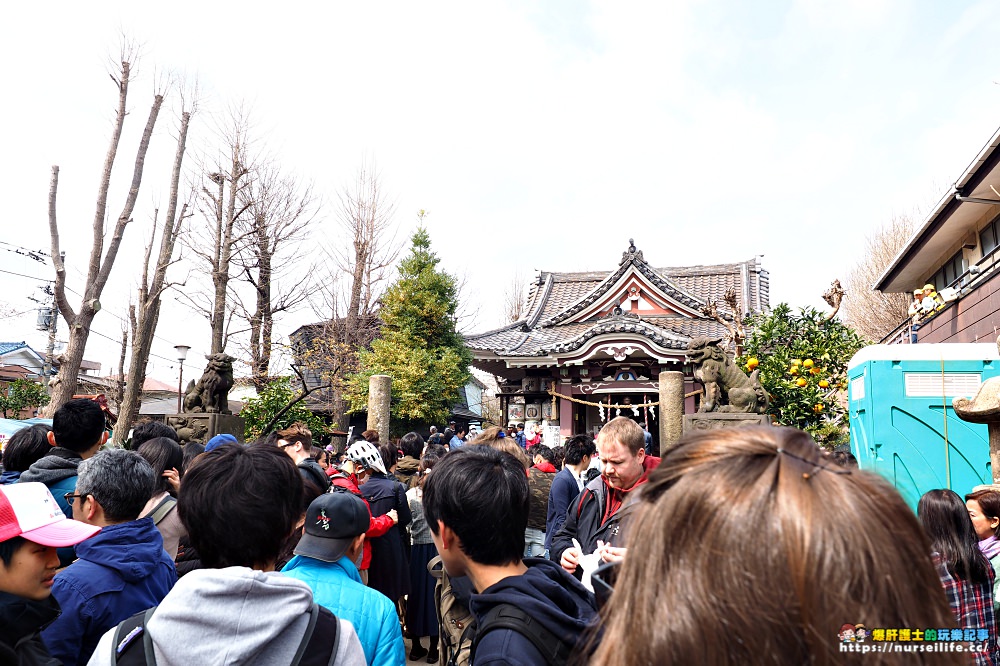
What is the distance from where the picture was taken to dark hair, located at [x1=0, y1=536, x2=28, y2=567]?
165cm

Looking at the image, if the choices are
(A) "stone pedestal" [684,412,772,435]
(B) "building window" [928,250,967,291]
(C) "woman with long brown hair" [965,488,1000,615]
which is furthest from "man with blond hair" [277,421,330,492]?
(B) "building window" [928,250,967,291]

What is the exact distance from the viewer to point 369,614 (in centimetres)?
202

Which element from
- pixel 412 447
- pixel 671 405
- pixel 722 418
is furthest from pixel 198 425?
pixel 722 418

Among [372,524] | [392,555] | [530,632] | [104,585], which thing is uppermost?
[530,632]

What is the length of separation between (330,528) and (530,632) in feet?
3.03

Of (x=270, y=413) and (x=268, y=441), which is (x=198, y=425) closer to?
(x=270, y=413)

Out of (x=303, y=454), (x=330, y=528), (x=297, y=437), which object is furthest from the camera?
(x=297, y=437)

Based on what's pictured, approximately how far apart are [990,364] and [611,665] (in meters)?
6.66

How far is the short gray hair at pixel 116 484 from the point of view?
2375 mm

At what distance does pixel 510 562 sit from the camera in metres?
1.82

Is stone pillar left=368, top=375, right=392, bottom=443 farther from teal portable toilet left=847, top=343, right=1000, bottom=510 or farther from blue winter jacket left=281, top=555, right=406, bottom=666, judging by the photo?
blue winter jacket left=281, top=555, right=406, bottom=666

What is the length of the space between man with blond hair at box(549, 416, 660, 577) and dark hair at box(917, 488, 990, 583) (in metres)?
1.16

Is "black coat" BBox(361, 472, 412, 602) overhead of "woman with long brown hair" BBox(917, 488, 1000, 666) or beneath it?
beneath

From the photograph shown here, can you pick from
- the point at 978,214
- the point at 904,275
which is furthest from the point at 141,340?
the point at 904,275
